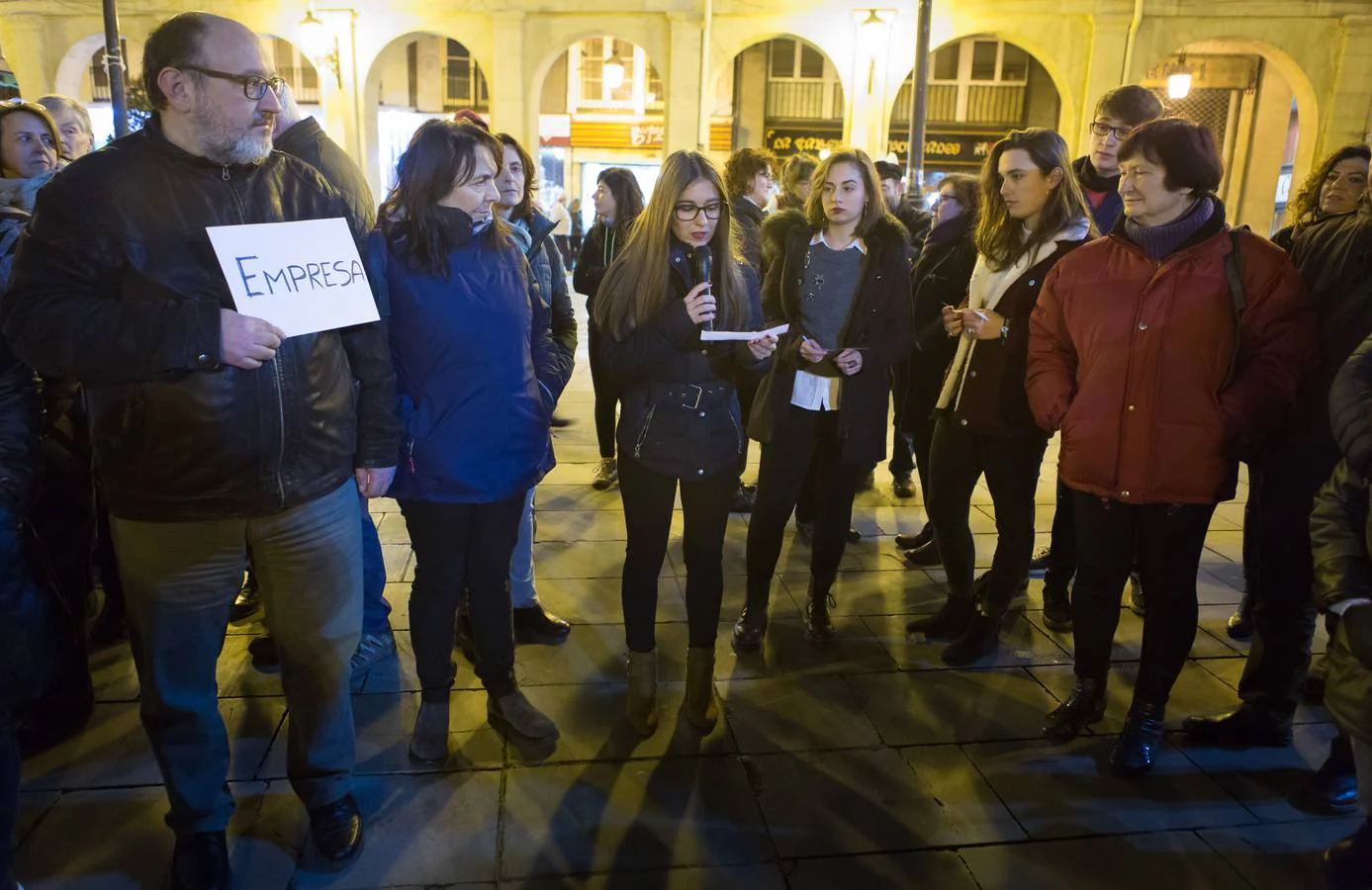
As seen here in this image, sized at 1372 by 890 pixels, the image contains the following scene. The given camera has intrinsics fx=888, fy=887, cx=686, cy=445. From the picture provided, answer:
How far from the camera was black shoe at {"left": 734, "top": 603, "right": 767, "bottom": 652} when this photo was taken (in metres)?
3.88

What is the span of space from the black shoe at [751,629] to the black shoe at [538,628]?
2.53ft

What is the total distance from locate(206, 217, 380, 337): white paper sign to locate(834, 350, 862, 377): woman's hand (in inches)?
72.9

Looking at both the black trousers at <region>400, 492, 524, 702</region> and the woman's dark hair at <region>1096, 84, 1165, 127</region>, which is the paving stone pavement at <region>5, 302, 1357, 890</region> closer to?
the black trousers at <region>400, 492, 524, 702</region>

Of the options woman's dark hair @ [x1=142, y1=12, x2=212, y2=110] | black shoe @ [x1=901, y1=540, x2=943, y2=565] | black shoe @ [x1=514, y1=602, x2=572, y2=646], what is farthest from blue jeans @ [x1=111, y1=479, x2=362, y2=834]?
black shoe @ [x1=901, y1=540, x2=943, y2=565]

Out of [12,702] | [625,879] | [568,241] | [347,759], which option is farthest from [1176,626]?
[568,241]

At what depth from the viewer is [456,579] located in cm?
298

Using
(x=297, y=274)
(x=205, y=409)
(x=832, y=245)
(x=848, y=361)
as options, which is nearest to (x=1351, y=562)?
(x=848, y=361)

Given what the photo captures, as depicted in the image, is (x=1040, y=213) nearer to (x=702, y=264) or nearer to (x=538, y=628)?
(x=702, y=264)

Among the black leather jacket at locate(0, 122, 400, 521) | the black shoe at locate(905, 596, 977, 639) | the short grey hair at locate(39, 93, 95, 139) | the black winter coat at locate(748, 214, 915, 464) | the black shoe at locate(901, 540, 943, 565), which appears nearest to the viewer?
the black leather jacket at locate(0, 122, 400, 521)

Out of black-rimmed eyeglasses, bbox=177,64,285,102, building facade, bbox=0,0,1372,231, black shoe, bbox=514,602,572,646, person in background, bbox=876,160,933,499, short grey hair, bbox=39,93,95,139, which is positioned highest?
building facade, bbox=0,0,1372,231

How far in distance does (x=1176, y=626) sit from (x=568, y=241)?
19.1 metres

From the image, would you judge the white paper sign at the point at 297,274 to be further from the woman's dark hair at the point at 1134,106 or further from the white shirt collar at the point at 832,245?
the woman's dark hair at the point at 1134,106

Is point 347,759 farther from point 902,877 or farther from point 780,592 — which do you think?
point 780,592

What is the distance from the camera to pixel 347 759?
2650mm
